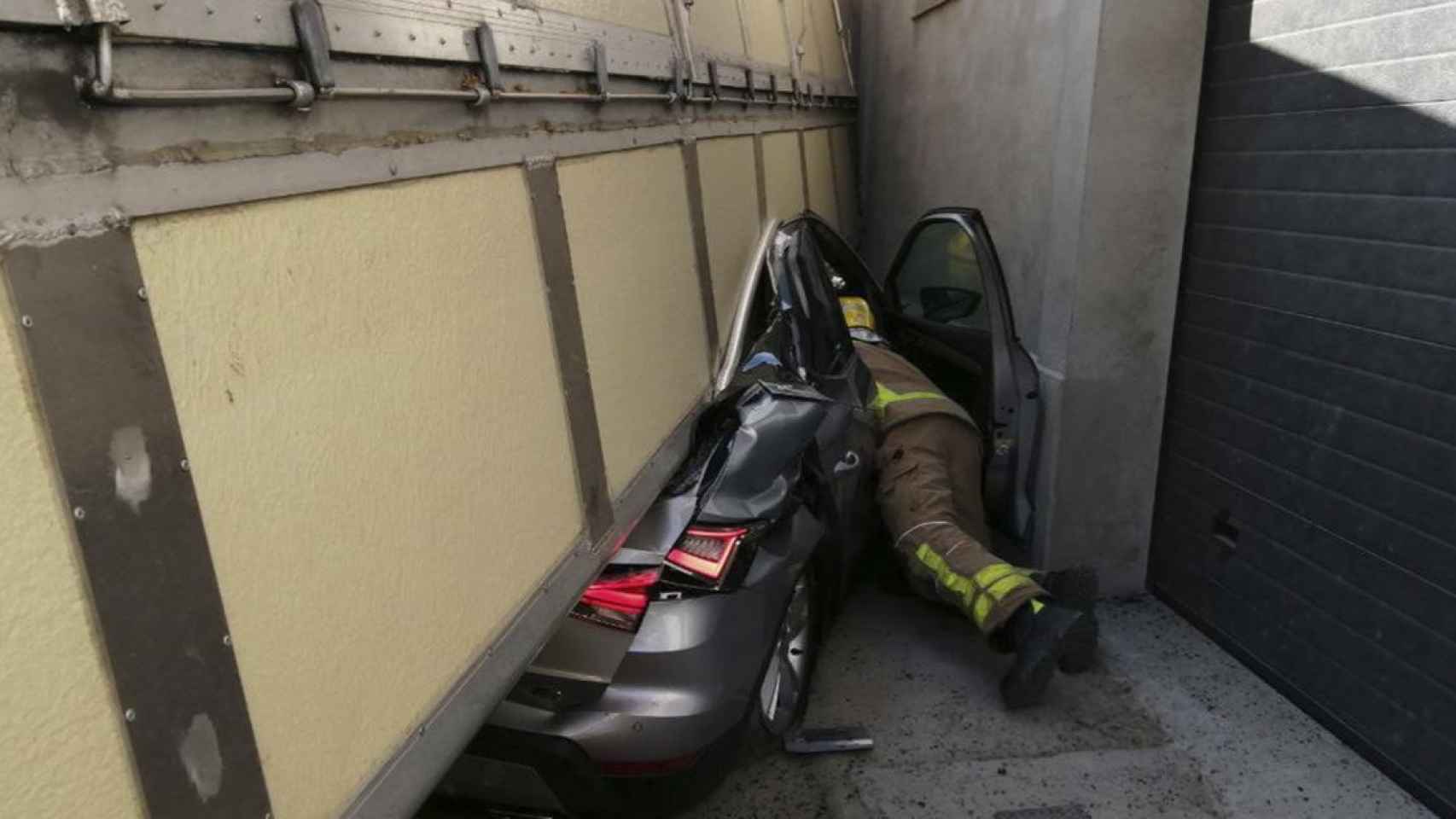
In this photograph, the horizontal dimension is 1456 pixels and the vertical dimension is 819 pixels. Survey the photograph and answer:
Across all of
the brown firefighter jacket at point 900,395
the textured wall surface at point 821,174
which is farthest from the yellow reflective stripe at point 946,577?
the textured wall surface at point 821,174

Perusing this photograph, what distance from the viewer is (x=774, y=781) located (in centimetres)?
314

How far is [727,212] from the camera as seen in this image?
158 inches

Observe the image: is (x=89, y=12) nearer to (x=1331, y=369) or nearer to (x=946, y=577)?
(x=946, y=577)

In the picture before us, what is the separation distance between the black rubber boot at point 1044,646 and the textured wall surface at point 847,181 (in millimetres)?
5682

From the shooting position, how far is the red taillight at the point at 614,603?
2.43 metres

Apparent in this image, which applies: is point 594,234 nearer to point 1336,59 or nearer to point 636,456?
point 636,456

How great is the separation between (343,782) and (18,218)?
2.90ft

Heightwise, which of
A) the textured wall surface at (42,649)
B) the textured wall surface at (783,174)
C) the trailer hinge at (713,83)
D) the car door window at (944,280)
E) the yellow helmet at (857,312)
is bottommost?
the yellow helmet at (857,312)

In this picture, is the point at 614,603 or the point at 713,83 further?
the point at 713,83

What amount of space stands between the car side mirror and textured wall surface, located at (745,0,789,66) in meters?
1.57

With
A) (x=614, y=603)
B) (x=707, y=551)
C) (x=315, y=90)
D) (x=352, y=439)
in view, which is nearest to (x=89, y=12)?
(x=315, y=90)

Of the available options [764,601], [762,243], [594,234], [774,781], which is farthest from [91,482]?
[762,243]

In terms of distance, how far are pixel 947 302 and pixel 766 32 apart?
2.05m

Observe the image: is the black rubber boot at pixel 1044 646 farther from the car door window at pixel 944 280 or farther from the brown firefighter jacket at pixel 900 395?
the car door window at pixel 944 280
